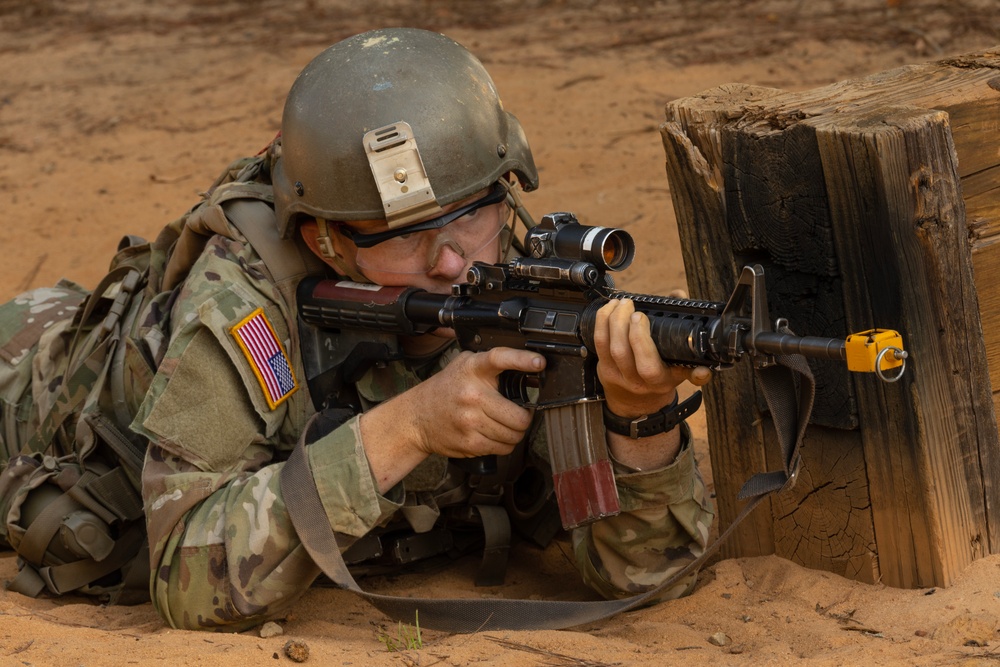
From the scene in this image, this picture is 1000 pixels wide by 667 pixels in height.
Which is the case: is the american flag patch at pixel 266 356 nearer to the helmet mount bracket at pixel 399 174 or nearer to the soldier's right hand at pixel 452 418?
the soldier's right hand at pixel 452 418

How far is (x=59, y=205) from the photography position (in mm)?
7609

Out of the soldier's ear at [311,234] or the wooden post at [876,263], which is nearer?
the wooden post at [876,263]

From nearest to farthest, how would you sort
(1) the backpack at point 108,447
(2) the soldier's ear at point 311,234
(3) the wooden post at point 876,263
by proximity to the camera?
(3) the wooden post at point 876,263, (2) the soldier's ear at point 311,234, (1) the backpack at point 108,447

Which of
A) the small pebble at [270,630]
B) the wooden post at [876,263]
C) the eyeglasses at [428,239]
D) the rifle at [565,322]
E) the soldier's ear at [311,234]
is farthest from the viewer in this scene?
the soldier's ear at [311,234]

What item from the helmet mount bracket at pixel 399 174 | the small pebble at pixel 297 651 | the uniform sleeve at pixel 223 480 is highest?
the helmet mount bracket at pixel 399 174

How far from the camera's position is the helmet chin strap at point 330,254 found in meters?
3.35

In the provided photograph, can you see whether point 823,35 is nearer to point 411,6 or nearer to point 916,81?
point 411,6

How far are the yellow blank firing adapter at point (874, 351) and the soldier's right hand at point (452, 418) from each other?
86 centimetres

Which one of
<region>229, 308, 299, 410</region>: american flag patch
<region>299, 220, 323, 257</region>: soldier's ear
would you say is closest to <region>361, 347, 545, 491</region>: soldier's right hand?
<region>229, 308, 299, 410</region>: american flag patch

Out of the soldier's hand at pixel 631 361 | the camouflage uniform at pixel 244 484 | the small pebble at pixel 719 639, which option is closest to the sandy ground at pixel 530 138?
the small pebble at pixel 719 639

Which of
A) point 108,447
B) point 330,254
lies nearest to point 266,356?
point 330,254

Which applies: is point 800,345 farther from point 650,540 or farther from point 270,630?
point 270,630

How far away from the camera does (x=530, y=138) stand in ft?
25.7

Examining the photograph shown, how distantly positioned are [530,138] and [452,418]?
5106 mm
